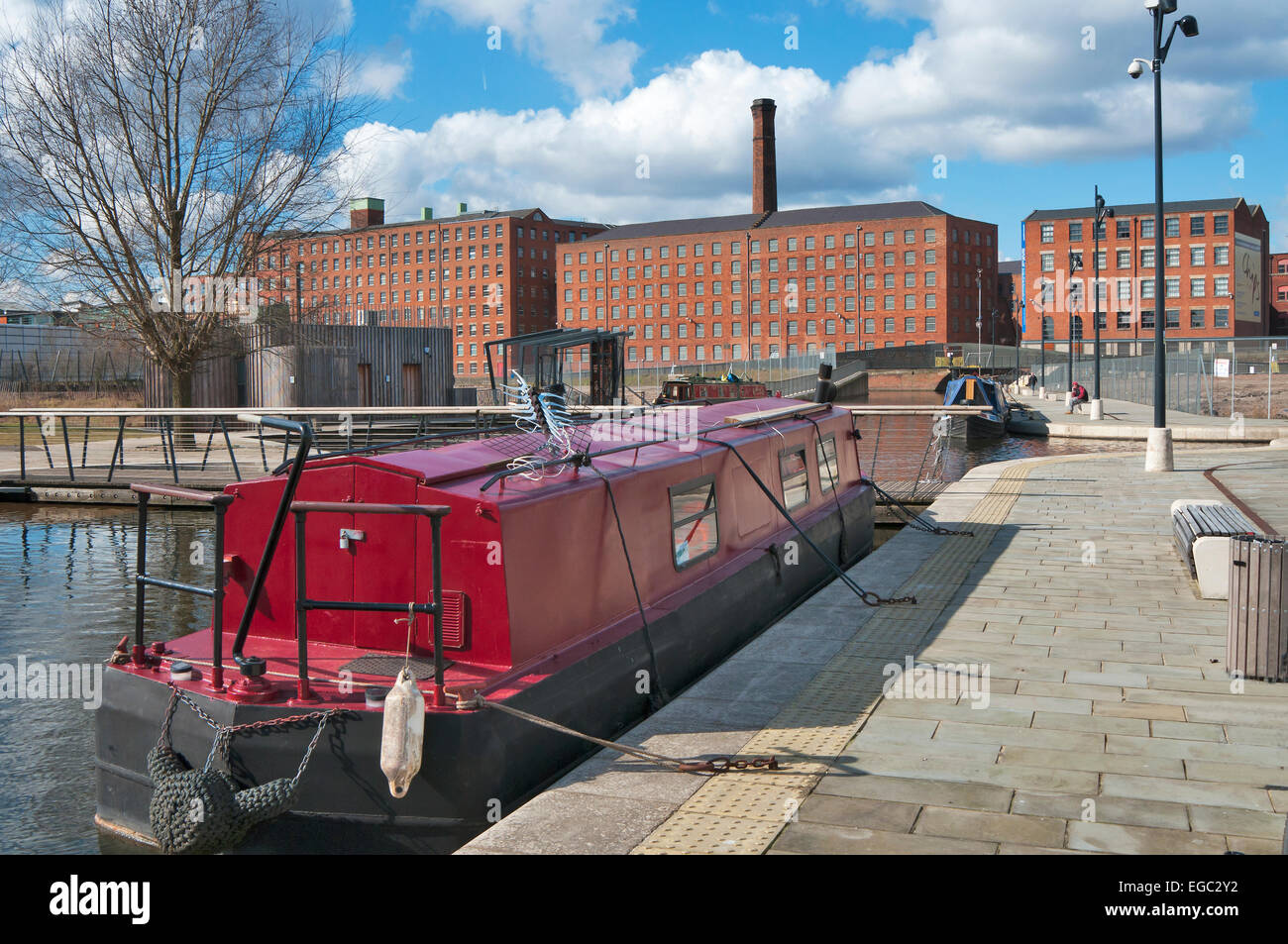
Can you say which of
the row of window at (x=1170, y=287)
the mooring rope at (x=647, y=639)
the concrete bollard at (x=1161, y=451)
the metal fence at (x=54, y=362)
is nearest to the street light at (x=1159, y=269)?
the concrete bollard at (x=1161, y=451)

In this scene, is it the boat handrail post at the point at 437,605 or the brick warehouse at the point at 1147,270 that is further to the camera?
the brick warehouse at the point at 1147,270

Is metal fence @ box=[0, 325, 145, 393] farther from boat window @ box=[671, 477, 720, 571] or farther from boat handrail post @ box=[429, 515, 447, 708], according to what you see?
boat handrail post @ box=[429, 515, 447, 708]

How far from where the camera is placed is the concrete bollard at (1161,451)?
18.5 m

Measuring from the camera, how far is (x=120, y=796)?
552 cm

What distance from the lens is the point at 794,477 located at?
10.9 m

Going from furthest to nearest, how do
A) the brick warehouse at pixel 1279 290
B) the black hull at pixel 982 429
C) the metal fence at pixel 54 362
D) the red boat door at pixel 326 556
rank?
the brick warehouse at pixel 1279 290, the metal fence at pixel 54 362, the black hull at pixel 982 429, the red boat door at pixel 326 556

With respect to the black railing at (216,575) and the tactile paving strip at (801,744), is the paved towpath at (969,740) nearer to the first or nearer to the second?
the tactile paving strip at (801,744)

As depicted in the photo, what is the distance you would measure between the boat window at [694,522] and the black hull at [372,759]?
5.19ft

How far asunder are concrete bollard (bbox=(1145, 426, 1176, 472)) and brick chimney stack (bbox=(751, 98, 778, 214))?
90.3 m
